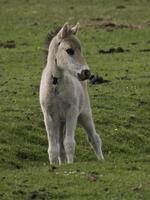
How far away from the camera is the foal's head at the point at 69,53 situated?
1311 centimetres

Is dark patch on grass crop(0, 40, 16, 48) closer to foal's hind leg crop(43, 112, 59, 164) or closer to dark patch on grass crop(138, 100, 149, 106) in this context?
dark patch on grass crop(138, 100, 149, 106)

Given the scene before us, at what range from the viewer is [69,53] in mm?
13328

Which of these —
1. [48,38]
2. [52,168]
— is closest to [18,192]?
[52,168]

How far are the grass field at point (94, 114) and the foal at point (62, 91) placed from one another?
55 cm

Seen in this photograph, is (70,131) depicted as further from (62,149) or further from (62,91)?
(62,149)

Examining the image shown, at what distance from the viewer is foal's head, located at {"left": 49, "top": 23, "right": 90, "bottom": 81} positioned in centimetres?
1311

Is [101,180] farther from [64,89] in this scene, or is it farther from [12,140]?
[12,140]

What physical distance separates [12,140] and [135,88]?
725 cm

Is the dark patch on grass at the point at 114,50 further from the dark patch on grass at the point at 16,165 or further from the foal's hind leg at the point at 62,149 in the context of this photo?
the foal's hind leg at the point at 62,149

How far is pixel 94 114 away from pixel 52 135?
5.52 m

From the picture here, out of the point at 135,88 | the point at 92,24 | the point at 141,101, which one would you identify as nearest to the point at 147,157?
the point at 141,101

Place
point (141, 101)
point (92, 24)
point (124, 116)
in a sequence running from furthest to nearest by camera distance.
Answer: point (92, 24) < point (141, 101) < point (124, 116)

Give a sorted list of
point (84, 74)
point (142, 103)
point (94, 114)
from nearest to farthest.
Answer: point (84, 74)
point (94, 114)
point (142, 103)

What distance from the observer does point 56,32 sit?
46.5 feet
